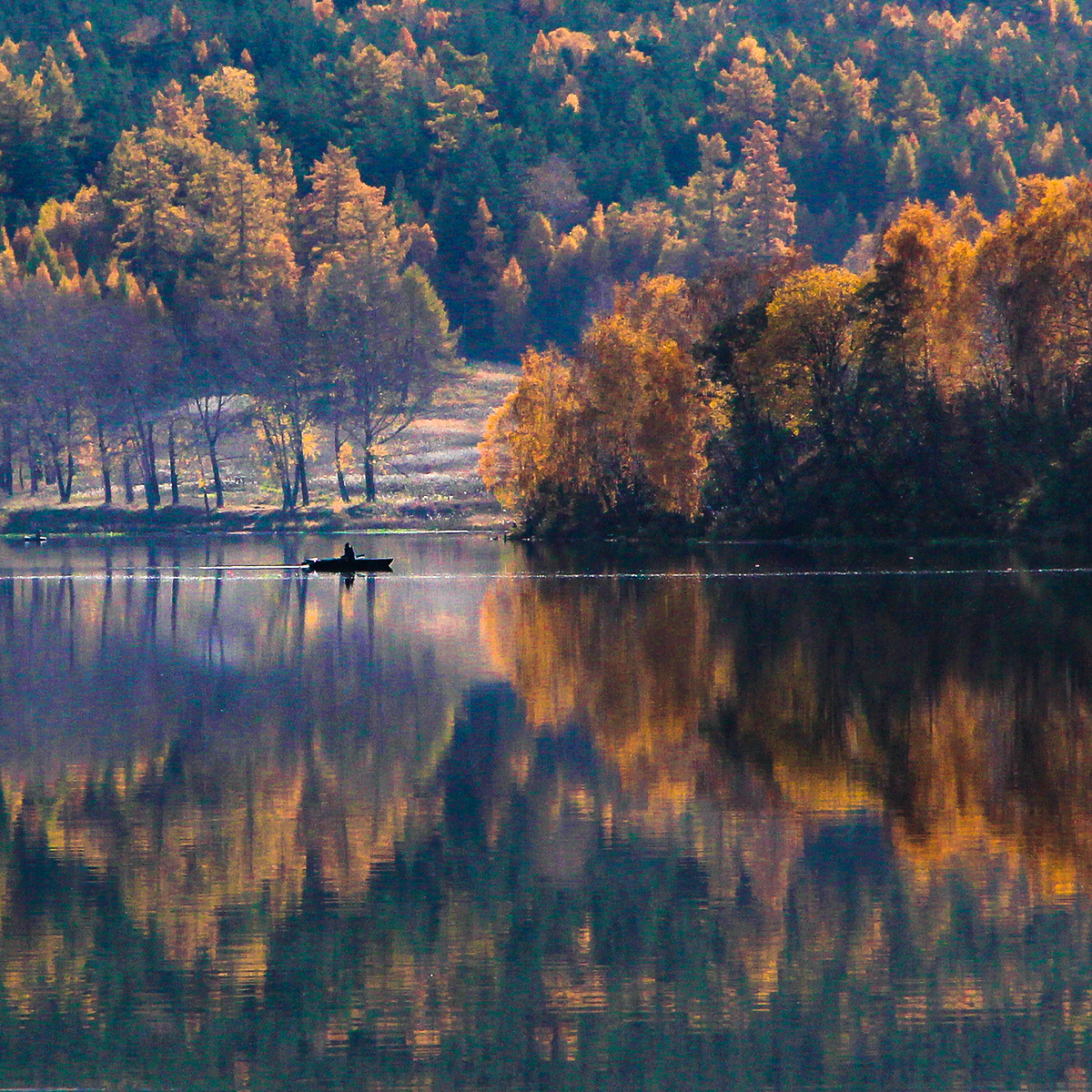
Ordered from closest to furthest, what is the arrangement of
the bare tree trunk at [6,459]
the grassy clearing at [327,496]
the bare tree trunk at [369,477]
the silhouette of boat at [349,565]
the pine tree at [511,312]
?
the silhouette of boat at [349,565] < the grassy clearing at [327,496] < the bare tree trunk at [369,477] < the bare tree trunk at [6,459] < the pine tree at [511,312]

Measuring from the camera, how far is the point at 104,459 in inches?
5271

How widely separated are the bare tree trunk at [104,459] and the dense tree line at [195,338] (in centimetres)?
18

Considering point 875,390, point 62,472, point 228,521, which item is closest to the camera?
point 875,390

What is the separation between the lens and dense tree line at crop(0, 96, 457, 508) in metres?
135

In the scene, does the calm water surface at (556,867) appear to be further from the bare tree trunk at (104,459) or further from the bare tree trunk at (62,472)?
the bare tree trunk at (62,472)

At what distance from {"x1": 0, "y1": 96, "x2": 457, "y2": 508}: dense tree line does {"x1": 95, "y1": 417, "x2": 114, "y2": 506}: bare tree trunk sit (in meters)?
0.18

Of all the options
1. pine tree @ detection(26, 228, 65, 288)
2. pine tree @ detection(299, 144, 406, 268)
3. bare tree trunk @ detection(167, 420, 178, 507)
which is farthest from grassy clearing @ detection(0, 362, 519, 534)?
pine tree @ detection(299, 144, 406, 268)

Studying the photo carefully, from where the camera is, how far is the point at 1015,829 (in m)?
19.2

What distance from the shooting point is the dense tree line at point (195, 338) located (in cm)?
13475

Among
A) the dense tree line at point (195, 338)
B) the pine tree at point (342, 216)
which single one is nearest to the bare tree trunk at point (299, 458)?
the dense tree line at point (195, 338)

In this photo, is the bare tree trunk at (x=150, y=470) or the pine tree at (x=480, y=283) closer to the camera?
the bare tree trunk at (x=150, y=470)

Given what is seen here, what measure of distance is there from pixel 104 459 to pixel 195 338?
16842mm

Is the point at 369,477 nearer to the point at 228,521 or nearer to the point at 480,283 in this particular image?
the point at 228,521

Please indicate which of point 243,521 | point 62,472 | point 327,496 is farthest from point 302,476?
point 62,472
